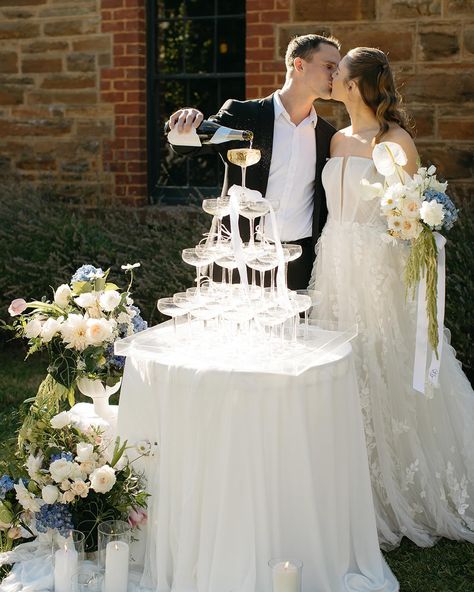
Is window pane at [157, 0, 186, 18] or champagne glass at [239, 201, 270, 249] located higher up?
window pane at [157, 0, 186, 18]

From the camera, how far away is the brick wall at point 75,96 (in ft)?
24.7

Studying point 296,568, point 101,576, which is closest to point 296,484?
point 296,568

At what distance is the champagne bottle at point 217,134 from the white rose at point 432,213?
0.77m

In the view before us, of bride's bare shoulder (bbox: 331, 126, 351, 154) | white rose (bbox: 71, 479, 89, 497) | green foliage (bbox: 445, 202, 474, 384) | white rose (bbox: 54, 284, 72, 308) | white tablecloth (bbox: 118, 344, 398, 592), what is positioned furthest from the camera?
green foliage (bbox: 445, 202, 474, 384)

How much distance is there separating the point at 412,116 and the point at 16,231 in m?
3.18

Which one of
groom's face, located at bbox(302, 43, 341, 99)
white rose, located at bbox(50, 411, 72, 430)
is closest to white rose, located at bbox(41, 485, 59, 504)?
white rose, located at bbox(50, 411, 72, 430)

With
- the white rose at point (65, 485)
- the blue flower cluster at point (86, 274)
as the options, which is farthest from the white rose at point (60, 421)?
the blue flower cluster at point (86, 274)

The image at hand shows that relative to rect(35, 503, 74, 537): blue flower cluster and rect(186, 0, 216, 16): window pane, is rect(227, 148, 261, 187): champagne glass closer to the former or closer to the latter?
rect(35, 503, 74, 537): blue flower cluster

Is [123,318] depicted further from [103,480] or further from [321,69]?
[321,69]

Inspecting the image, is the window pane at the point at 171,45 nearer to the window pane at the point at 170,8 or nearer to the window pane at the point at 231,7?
the window pane at the point at 170,8

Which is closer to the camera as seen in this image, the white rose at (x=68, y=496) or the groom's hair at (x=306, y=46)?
the white rose at (x=68, y=496)

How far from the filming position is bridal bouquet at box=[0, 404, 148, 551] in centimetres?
353

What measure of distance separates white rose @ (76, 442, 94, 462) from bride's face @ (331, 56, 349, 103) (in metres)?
2.03

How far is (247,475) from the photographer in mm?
3287
